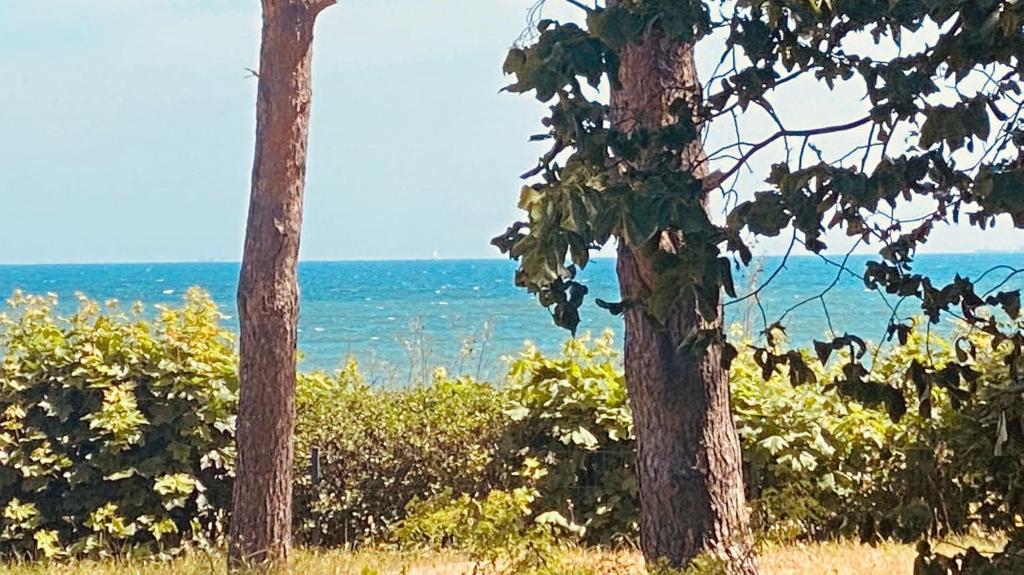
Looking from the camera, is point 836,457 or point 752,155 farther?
point 836,457

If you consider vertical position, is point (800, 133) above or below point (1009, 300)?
above

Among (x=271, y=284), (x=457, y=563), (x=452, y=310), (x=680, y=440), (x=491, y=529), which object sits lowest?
(x=452, y=310)

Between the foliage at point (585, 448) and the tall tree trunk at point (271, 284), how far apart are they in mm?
1433

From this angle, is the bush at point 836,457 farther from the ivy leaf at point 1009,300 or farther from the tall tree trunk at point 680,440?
the ivy leaf at point 1009,300

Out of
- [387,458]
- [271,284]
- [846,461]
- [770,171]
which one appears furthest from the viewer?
[387,458]

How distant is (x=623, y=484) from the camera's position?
6457mm

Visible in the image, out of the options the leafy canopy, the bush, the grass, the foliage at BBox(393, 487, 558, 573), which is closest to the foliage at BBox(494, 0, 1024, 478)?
the leafy canopy

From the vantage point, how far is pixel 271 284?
18.8 feet

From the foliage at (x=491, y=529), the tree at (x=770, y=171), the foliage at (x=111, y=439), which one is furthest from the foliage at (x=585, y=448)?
the tree at (x=770, y=171)

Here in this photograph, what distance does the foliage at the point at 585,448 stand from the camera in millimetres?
6484

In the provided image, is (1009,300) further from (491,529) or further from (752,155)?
(491,529)

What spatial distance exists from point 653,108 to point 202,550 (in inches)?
158

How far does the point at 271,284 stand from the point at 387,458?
160cm

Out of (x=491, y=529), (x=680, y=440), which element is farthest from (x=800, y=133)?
(x=680, y=440)
